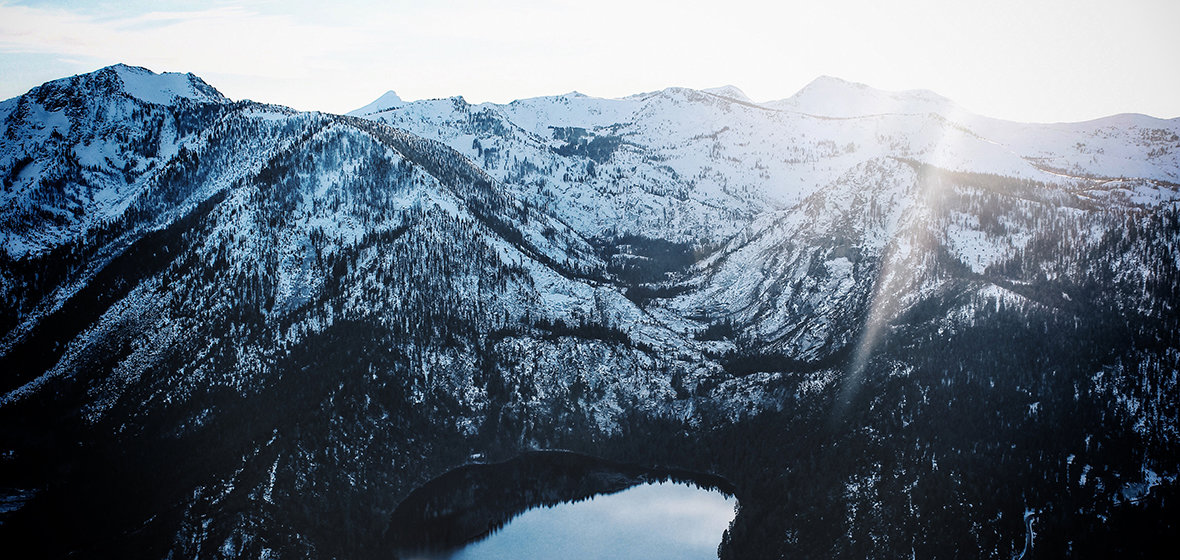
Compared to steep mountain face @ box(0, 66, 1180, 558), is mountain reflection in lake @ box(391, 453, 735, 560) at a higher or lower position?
lower

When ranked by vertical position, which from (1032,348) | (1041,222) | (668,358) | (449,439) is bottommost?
(449,439)

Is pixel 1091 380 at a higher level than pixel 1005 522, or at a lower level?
higher

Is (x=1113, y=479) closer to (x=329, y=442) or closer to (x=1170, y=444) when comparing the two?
(x=1170, y=444)

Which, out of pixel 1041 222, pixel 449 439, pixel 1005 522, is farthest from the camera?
Result: pixel 1041 222

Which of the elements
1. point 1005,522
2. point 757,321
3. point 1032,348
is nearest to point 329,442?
point 757,321

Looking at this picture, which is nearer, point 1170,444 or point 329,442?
point 1170,444

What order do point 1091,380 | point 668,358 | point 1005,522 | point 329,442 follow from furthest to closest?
1. point 668,358
2. point 329,442
3. point 1091,380
4. point 1005,522

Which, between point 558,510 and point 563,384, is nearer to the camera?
point 558,510

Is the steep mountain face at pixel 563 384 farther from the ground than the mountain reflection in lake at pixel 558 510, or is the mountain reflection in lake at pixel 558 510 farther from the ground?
the steep mountain face at pixel 563 384
